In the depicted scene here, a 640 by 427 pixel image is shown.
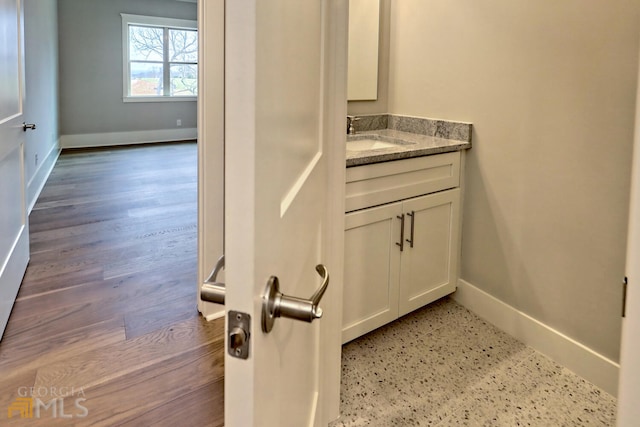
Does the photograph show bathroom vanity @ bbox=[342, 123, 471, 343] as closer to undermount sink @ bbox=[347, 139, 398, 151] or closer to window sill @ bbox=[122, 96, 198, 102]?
undermount sink @ bbox=[347, 139, 398, 151]

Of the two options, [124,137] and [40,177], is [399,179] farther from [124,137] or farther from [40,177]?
[124,137]

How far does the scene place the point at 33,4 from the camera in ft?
14.6

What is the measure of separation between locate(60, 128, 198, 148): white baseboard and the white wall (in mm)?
542

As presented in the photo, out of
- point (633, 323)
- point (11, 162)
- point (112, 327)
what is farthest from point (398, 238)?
point (11, 162)

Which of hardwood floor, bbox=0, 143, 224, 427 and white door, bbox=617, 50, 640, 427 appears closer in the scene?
white door, bbox=617, 50, 640, 427

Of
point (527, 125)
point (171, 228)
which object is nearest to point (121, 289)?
point (171, 228)

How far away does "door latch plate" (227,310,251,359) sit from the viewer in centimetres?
43

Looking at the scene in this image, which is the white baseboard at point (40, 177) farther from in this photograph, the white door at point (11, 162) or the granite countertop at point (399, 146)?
the granite countertop at point (399, 146)

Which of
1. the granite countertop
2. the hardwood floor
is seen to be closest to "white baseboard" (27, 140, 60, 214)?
the hardwood floor

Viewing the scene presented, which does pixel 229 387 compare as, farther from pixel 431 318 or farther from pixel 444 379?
pixel 431 318

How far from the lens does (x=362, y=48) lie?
7.79 feet

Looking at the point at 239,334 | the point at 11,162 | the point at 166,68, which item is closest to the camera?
the point at 239,334

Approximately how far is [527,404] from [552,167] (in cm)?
95

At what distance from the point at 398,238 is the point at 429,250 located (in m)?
0.26
